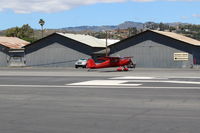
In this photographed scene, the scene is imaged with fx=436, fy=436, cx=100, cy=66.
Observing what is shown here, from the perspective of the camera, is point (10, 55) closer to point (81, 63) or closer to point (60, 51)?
point (60, 51)

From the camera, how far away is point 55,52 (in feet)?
231

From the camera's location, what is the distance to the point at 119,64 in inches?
1939

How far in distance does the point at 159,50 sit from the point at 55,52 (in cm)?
1722

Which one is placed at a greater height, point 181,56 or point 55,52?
point 55,52

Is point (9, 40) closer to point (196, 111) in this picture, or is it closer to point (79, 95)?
point (79, 95)

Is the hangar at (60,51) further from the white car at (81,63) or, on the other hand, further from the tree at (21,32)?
the tree at (21,32)

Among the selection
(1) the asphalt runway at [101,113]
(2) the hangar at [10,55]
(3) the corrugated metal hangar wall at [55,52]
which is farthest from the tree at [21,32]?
(1) the asphalt runway at [101,113]

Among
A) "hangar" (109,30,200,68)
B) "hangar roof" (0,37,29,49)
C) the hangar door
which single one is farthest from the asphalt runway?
"hangar roof" (0,37,29,49)

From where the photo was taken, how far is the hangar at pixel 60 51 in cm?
6894

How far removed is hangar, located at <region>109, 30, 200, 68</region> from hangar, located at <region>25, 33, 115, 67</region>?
5.24m

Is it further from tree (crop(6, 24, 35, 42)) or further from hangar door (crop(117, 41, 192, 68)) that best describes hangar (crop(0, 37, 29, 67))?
tree (crop(6, 24, 35, 42))

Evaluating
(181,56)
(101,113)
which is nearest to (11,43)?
(181,56)

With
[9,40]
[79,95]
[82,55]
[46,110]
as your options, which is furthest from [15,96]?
[9,40]

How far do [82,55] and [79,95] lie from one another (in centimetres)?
4890
